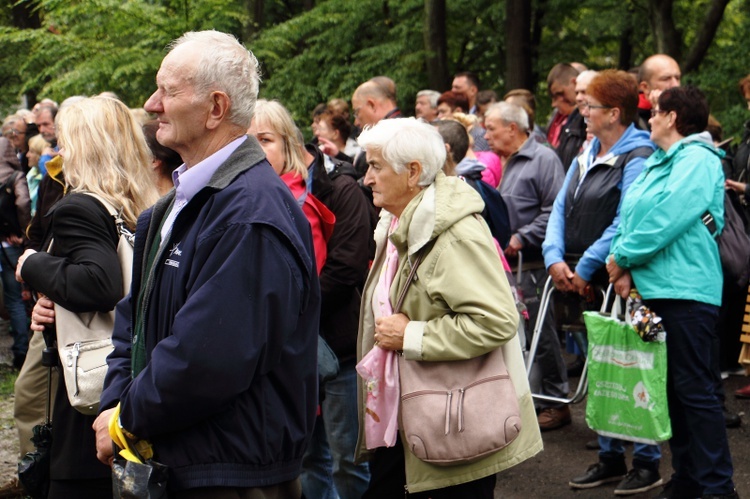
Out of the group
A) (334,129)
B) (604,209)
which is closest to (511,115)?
(334,129)

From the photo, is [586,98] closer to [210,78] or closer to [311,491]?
[311,491]

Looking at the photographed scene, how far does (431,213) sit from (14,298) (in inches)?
280

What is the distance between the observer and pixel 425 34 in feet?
47.0

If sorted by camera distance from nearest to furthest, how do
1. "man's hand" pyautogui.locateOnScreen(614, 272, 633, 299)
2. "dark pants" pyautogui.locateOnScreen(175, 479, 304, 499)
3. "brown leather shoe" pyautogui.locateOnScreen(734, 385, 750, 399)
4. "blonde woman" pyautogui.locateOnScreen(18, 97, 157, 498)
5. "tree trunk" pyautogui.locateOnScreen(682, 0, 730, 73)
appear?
"dark pants" pyautogui.locateOnScreen(175, 479, 304, 499) → "blonde woman" pyautogui.locateOnScreen(18, 97, 157, 498) → "man's hand" pyautogui.locateOnScreen(614, 272, 633, 299) → "brown leather shoe" pyautogui.locateOnScreen(734, 385, 750, 399) → "tree trunk" pyautogui.locateOnScreen(682, 0, 730, 73)

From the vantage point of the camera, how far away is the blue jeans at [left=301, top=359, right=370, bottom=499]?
4.95 meters

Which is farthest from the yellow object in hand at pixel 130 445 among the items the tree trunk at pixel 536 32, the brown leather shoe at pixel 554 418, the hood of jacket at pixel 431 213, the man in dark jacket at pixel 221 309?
the tree trunk at pixel 536 32

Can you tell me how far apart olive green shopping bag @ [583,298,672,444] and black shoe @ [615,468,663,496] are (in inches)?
18.2

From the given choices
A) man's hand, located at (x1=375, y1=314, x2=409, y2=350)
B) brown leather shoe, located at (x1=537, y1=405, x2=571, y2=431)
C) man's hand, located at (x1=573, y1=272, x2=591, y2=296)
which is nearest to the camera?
man's hand, located at (x1=375, y1=314, x2=409, y2=350)

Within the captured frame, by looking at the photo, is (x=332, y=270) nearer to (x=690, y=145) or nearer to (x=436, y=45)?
(x=690, y=145)

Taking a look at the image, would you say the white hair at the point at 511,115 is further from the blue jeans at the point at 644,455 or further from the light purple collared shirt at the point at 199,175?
the light purple collared shirt at the point at 199,175

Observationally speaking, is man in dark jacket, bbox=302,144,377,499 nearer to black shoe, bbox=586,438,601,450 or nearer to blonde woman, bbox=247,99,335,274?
blonde woman, bbox=247,99,335,274

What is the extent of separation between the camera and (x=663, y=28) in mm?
12953

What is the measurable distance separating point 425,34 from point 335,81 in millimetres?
1686

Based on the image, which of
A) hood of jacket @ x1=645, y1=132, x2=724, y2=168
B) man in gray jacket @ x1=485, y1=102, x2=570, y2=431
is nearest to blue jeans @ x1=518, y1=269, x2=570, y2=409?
man in gray jacket @ x1=485, y1=102, x2=570, y2=431
